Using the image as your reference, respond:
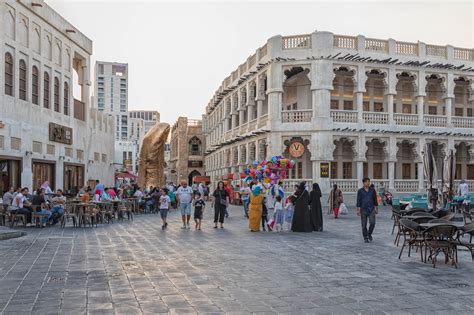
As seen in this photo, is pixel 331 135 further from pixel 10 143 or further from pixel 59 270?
pixel 59 270

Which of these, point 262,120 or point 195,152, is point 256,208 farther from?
point 195,152

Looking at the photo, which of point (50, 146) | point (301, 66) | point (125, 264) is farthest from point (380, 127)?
point (125, 264)

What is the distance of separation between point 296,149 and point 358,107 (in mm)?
4968

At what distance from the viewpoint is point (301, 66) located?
103 ft

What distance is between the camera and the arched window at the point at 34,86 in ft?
84.4

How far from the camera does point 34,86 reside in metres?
26.1

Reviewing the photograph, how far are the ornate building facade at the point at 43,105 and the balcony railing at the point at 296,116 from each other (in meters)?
13.2

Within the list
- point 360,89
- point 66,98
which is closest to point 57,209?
point 66,98

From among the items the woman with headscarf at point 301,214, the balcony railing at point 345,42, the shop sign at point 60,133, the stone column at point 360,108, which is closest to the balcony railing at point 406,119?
the stone column at point 360,108

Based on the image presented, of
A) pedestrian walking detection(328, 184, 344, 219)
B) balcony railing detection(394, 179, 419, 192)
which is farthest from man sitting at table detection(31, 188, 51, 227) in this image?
balcony railing detection(394, 179, 419, 192)

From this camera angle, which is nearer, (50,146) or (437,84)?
(50,146)

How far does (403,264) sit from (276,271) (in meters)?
2.62

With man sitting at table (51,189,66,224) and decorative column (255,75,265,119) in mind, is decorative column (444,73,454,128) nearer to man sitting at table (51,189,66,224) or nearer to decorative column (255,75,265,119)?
decorative column (255,75,265,119)

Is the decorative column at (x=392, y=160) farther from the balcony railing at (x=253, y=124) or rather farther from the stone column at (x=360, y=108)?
the balcony railing at (x=253, y=124)
